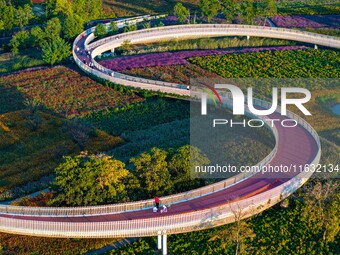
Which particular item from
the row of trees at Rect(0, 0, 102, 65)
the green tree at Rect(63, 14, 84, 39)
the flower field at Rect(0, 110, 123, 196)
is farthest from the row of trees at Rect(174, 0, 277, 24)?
the flower field at Rect(0, 110, 123, 196)

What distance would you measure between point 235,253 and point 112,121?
22.8 metres

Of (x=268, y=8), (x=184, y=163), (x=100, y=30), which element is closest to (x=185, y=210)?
(x=184, y=163)

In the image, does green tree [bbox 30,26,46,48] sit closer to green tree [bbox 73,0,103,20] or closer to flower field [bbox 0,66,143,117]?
flower field [bbox 0,66,143,117]

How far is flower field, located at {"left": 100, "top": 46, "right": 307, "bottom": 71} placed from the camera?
220 ft

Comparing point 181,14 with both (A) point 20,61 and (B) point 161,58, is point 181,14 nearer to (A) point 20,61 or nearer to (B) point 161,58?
(B) point 161,58

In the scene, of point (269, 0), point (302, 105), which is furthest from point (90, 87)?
point (269, 0)

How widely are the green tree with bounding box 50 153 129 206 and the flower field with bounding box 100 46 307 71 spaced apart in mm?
28519

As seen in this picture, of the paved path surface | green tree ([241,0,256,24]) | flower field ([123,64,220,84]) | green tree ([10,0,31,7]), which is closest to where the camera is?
the paved path surface

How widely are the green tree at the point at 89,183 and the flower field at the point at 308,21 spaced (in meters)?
51.5

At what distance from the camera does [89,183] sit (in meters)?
38.1

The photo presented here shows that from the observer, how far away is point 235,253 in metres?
35.8

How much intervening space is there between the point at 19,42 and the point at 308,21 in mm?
44360

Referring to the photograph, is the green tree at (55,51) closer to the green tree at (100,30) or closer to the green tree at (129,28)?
the green tree at (100,30)

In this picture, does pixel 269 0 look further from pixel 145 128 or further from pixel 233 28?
pixel 145 128
